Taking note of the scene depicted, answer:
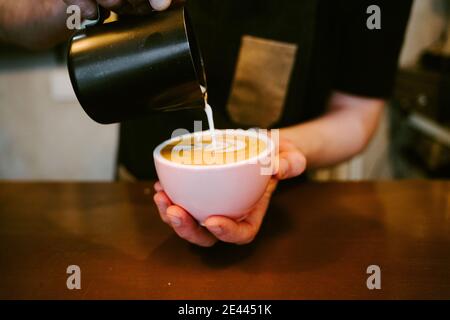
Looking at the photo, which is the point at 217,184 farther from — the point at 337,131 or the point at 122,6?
the point at 337,131

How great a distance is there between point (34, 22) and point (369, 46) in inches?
31.2

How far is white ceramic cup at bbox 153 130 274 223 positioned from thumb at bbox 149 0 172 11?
220 millimetres

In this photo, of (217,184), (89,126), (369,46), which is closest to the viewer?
(217,184)

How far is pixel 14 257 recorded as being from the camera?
652mm

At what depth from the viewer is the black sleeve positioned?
95 centimetres

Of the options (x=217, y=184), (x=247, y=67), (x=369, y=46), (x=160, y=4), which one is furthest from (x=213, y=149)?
(x=369, y=46)

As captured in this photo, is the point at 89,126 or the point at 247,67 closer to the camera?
the point at 247,67

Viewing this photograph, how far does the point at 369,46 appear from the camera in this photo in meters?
0.99

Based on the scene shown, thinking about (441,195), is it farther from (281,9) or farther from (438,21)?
(438,21)

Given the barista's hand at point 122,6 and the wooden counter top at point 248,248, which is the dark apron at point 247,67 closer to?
the wooden counter top at point 248,248

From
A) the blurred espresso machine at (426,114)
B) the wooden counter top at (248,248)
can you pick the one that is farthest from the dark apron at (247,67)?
the blurred espresso machine at (426,114)

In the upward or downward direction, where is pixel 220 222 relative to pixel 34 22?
downward

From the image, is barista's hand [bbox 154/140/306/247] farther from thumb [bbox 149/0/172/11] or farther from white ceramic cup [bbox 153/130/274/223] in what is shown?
thumb [bbox 149/0/172/11]
